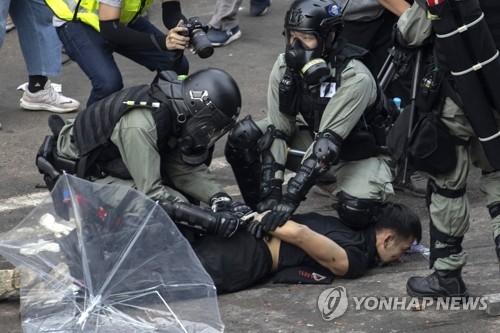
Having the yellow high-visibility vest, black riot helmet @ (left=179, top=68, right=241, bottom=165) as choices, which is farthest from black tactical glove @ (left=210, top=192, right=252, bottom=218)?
the yellow high-visibility vest

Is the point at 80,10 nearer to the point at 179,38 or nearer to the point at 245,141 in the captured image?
the point at 179,38

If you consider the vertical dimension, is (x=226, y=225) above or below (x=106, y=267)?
below

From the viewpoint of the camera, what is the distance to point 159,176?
529 centimetres

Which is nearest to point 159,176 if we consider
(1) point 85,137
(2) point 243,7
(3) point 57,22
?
(1) point 85,137

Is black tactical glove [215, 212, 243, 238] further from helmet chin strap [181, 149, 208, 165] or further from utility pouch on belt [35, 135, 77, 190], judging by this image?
utility pouch on belt [35, 135, 77, 190]

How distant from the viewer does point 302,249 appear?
5.20m

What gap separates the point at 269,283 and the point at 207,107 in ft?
2.97

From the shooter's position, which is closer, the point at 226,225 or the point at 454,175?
the point at 454,175

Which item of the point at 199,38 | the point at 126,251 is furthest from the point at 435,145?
the point at 199,38

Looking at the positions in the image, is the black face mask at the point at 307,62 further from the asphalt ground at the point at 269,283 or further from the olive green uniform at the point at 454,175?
the asphalt ground at the point at 269,283

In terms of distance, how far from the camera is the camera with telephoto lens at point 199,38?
5.64 metres

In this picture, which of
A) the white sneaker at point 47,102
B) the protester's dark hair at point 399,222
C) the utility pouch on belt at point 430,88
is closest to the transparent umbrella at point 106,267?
the utility pouch on belt at point 430,88

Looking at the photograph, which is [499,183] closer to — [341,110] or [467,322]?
[467,322]

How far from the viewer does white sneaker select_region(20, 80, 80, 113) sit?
7723mm
